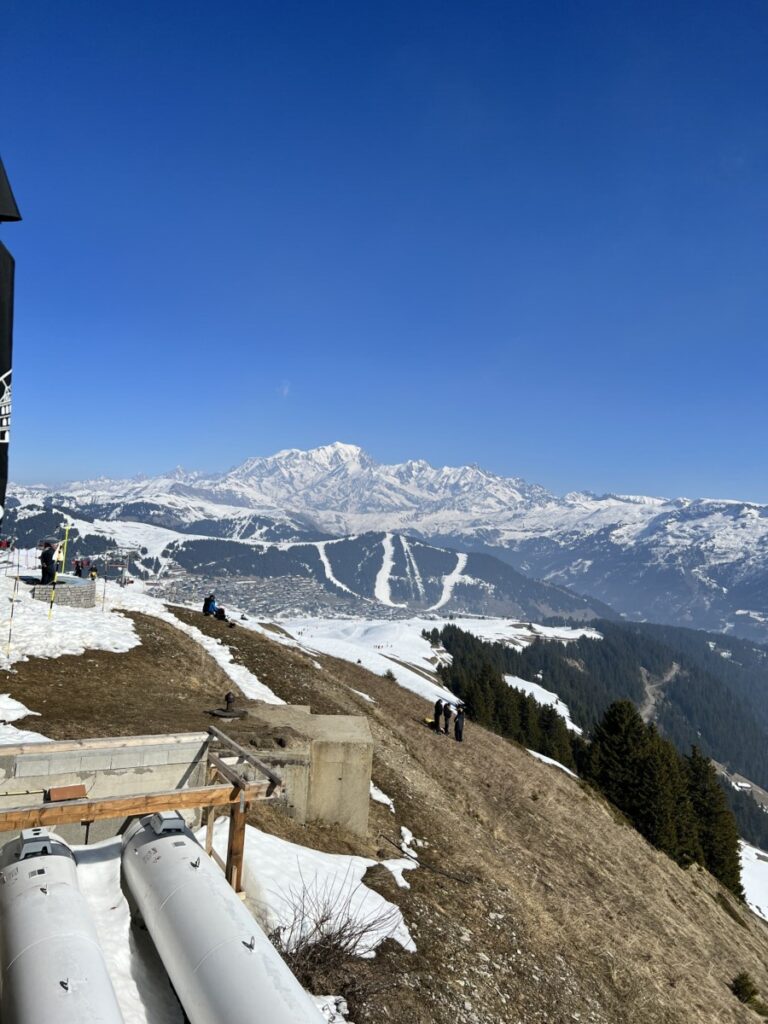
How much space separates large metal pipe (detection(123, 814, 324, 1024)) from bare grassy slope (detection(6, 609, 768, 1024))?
3.09 m

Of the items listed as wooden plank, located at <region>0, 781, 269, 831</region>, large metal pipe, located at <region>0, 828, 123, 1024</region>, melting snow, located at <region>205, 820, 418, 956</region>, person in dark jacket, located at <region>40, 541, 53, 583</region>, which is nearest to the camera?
large metal pipe, located at <region>0, 828, 123, 1024</region>

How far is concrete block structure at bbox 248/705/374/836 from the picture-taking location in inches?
687

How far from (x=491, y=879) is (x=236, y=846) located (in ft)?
31.2

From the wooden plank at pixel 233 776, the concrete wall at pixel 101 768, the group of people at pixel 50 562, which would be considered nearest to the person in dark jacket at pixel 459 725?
the concrete wall at pixel 101 768

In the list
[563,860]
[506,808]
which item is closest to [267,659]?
[506,808]

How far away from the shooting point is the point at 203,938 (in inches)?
352

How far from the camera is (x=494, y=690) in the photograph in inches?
3866

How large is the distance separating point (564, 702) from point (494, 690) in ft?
318

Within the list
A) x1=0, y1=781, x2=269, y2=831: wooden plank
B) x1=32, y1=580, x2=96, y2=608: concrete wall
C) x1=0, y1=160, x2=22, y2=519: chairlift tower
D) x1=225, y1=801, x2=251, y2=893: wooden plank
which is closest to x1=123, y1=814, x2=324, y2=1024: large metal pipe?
x1=0, y1=781, x2=269, y2=831: wooden plank

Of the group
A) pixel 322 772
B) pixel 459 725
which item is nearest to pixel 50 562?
pixel 322 772

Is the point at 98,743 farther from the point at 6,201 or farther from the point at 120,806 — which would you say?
the point at 6,201

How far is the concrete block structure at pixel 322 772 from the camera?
687 inches

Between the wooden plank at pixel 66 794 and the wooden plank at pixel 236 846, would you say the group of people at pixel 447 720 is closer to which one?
the wooden plank at pixel 236 846

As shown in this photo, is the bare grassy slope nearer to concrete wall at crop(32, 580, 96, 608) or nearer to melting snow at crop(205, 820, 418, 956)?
melting snow at crop(205, 820, 418, 956)
